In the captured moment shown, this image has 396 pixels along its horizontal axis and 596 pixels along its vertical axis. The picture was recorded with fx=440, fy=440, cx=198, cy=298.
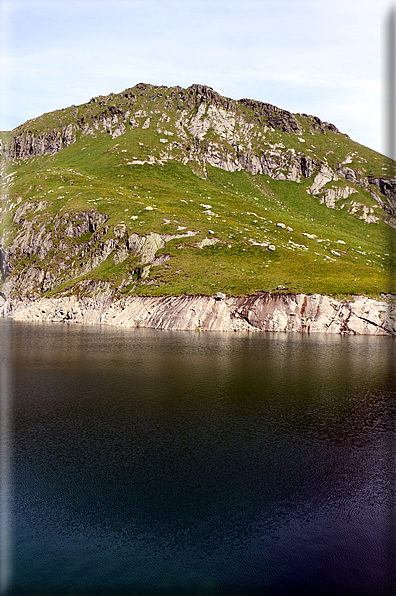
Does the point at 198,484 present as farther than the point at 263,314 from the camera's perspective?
No

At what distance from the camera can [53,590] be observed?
2466 cm

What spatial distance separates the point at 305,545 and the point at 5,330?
134m

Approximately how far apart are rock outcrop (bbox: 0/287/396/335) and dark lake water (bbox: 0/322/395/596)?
59.7 m

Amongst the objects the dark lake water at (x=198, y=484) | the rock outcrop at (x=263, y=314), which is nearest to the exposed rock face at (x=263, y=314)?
the rock outcrop at (x=263, y=314)

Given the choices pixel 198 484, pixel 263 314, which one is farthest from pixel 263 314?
pixel 198 484

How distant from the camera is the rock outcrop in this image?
429 ft

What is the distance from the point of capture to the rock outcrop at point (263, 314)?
429 ft

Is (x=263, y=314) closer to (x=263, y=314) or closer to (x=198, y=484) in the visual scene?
(x=263, y=314)

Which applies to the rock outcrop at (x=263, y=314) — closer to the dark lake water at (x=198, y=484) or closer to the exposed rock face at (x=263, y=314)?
the exposed rock face at (x=263, y=314)

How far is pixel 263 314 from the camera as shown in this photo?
137000mm

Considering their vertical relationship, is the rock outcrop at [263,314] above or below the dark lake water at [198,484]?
above

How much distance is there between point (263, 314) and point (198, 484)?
103817 mm

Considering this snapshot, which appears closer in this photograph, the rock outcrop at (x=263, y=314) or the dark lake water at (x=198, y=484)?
the dark lake water at (x=198, y=484)

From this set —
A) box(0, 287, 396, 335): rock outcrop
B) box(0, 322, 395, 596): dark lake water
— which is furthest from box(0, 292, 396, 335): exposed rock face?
box(0, 322, 395, 596): dark lake water
